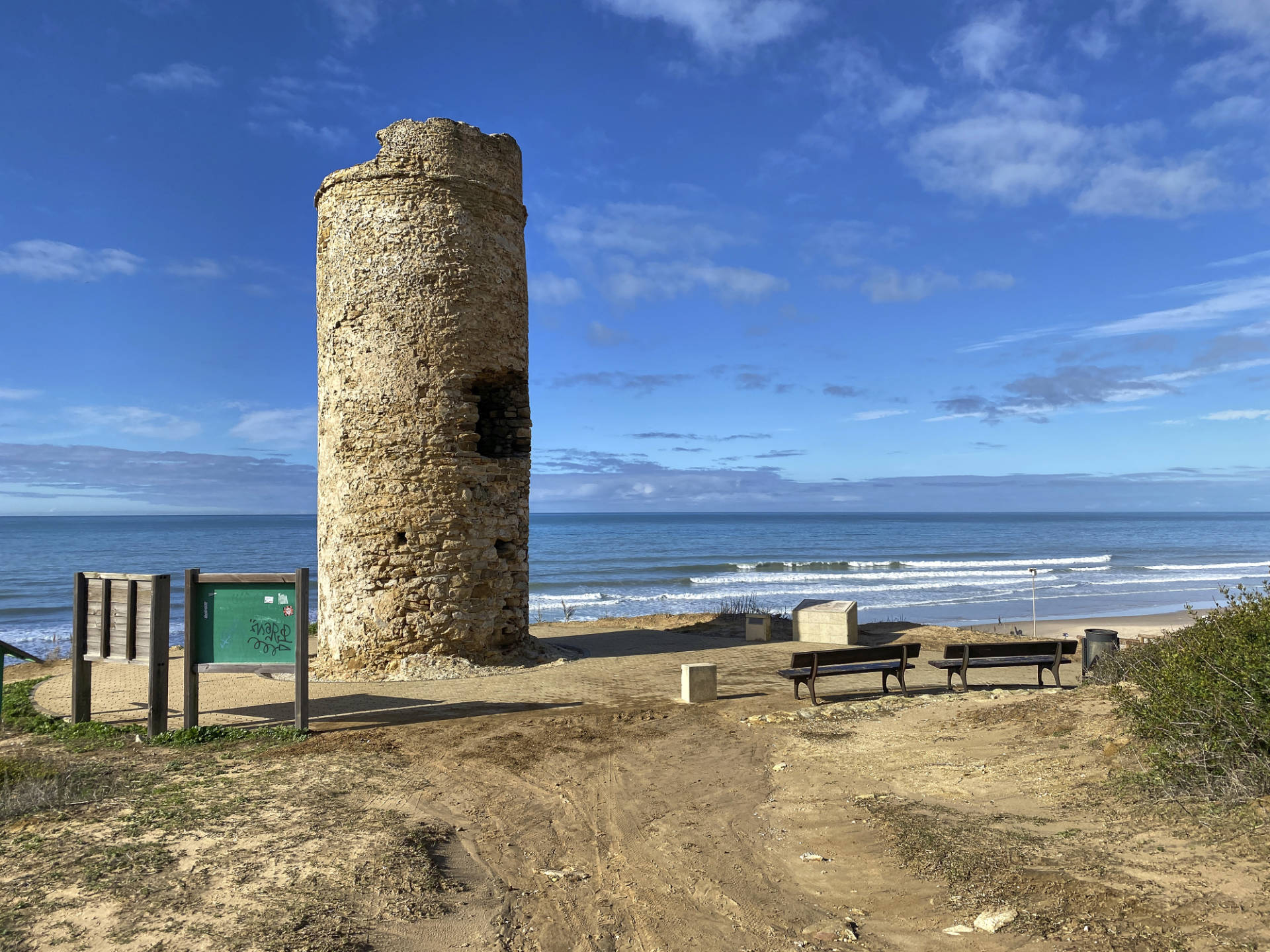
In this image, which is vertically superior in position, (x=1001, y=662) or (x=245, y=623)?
(x=245, y=623)

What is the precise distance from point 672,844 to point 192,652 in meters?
5.58

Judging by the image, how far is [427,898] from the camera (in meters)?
4.28

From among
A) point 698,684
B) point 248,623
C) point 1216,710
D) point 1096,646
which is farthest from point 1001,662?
point 248,623

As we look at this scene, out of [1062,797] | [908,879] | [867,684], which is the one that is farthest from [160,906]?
[867,684]

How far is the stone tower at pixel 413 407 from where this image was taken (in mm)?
11383

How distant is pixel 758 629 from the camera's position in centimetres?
1505

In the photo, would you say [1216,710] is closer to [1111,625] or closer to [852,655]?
[852,655]

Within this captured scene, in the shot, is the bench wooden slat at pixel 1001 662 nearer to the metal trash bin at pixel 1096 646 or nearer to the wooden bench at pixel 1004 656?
the wooden bench at pixel 1004 656

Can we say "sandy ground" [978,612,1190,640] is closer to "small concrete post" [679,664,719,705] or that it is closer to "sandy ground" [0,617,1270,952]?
"small concrete post" [679,664,719,705]

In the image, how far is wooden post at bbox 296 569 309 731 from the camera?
8.01 metres

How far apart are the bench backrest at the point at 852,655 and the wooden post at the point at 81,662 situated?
309 inches

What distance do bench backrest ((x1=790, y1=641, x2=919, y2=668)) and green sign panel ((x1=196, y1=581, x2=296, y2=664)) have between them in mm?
5721

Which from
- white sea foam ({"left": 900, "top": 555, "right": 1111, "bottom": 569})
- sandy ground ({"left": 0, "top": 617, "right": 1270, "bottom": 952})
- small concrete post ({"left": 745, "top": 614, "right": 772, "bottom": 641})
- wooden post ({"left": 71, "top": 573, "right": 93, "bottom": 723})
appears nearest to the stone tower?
sandy ground ({"left": 0, "top": 617, "right": 1270, "bottom": 952})

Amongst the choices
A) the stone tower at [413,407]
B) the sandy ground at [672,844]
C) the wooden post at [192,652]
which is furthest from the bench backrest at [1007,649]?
the wooden post at [192,652]
